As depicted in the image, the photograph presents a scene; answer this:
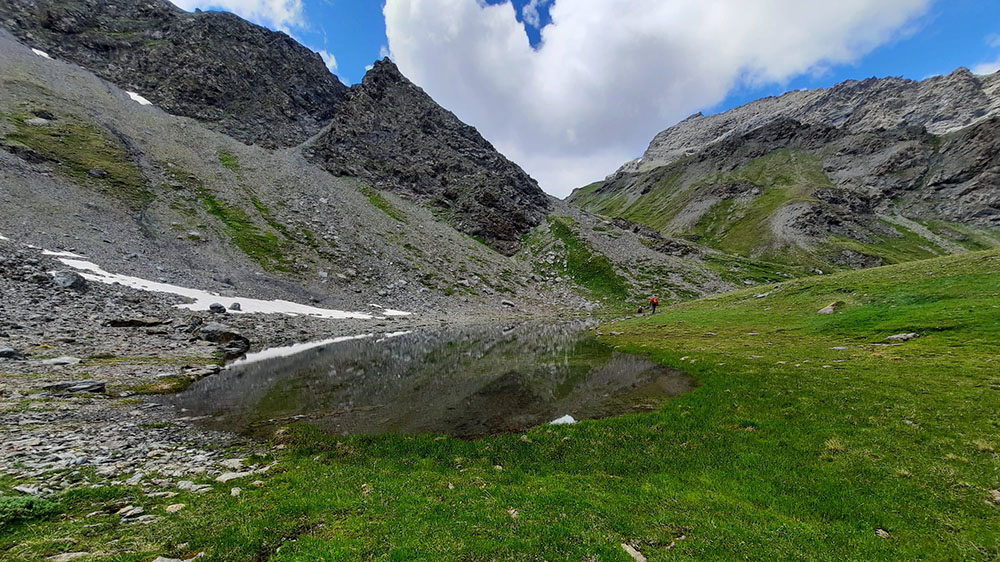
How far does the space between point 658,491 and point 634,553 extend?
3783 mm

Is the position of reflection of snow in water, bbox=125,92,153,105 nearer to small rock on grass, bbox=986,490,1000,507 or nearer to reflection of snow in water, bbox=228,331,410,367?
reflection of snow in water, bbox=228,331,410,367

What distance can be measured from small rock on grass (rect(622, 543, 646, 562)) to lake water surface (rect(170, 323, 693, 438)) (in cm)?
1038

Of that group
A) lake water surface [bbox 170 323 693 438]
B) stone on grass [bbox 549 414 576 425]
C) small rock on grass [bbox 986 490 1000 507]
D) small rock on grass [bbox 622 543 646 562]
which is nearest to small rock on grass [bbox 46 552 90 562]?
lake water surface [bbox 170 323 693 438]

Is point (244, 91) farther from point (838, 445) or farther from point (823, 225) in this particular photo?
point (823, 225)

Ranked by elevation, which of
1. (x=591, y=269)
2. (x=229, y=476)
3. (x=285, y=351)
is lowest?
(x=229, y=476)

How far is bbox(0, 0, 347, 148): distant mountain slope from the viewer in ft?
405

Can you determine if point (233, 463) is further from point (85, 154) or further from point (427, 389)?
point (85, 154)

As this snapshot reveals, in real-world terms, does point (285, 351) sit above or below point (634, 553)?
below

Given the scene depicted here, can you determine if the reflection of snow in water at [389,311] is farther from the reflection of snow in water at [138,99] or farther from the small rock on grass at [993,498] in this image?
the reflection of snow in water at [138,99]

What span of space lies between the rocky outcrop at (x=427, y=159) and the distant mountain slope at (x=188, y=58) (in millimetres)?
19518

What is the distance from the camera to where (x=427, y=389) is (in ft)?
90.1


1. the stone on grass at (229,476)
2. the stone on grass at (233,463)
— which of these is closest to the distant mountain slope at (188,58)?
the stone on grass at (233,463)

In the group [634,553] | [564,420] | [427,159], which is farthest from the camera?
[427,159]

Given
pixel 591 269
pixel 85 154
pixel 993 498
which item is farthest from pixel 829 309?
pixel 85 154
